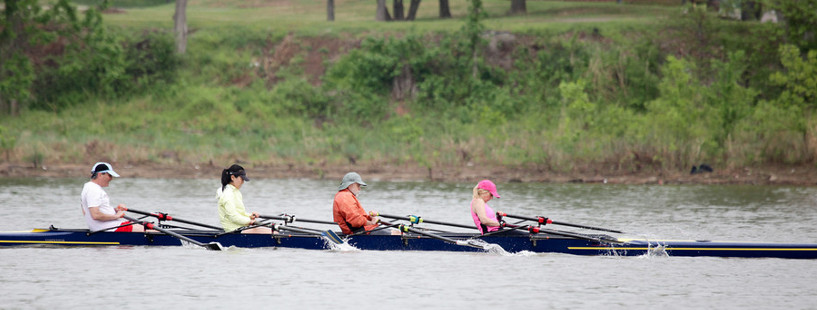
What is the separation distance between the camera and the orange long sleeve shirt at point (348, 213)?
15453 mm

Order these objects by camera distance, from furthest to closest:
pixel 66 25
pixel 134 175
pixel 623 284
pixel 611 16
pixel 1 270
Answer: pixel 611 16 → pixel 66 25 → pixel 134 175 → pixel 1 270 → pixel 623 284

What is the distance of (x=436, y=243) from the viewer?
15.7 m

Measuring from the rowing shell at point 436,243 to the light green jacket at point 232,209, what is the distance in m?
0.19

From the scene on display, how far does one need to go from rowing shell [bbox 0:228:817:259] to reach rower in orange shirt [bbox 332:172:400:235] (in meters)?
0.14

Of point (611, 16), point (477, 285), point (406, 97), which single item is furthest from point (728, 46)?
point (477, 285)

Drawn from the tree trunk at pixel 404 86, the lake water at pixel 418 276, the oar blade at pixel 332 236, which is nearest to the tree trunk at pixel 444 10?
the tree trunk at pixel 404 86

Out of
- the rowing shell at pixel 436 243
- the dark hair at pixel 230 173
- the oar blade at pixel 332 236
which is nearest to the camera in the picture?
the rowing shell at pixel 436 243

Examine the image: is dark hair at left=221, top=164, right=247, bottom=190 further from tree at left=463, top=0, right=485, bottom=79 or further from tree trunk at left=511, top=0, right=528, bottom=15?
tree trunk at left=511, top=0, right=528, bottom=15

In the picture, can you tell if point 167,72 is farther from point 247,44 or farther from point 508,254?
point 508,254

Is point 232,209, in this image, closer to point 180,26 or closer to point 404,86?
point 404,86

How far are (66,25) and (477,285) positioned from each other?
3264cm

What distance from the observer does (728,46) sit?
129 feet

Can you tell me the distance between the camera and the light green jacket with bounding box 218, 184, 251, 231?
15.3 meters

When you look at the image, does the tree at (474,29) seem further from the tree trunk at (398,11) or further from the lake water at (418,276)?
the lake water at (418,276)
